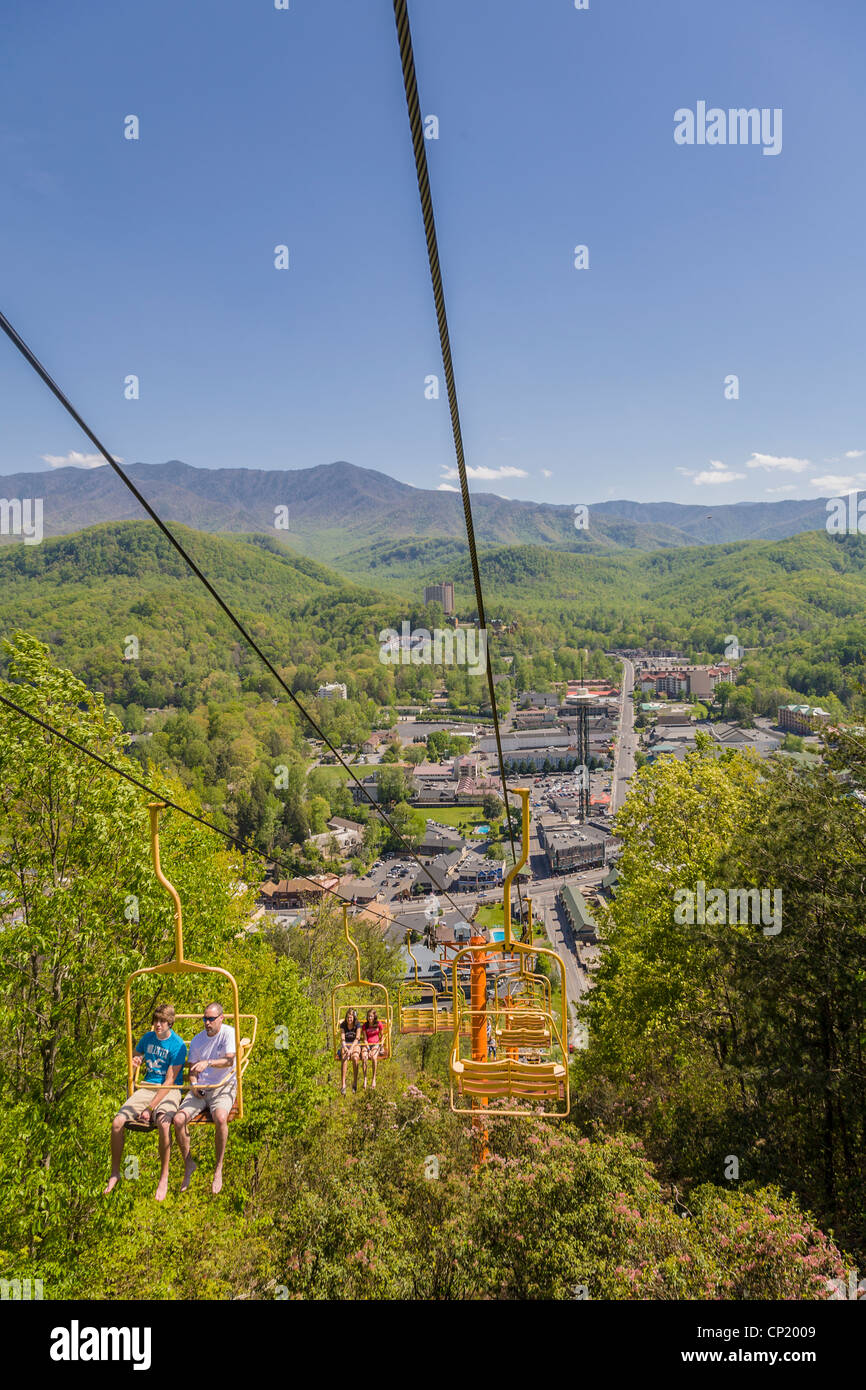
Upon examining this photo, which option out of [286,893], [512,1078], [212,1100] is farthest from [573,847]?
[212,1100]

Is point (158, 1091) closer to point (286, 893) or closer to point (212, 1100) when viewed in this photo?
point (212, 1100)

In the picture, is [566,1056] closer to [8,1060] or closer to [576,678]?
[8,1060]

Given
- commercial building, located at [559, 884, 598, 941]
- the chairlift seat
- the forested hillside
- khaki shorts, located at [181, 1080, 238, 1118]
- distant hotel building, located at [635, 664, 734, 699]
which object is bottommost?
commercial building, located at [559, 884, 598, 941]

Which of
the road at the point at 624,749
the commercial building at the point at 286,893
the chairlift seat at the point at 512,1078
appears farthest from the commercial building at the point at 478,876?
the chairlift seat at the point at 512,1078

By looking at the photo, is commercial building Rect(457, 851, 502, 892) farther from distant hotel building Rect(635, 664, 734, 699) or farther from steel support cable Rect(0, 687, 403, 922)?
distant hotel building Rect(635, 664, 734, 699)

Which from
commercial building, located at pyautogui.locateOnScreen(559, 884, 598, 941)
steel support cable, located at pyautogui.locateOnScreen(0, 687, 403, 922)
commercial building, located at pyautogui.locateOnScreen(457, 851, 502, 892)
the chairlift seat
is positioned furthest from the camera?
commercial building, located at pyautogui.locateOnScreen(457, 851, 502, 892)

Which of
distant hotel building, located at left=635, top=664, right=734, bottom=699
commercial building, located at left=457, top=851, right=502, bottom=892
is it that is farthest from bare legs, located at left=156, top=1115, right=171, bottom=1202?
distant hotel building, located at left=635, top=664, right=734, bottom=699

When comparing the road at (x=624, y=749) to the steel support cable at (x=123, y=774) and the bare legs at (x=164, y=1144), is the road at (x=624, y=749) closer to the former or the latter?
the steel support cable at (x=123, y=774)
